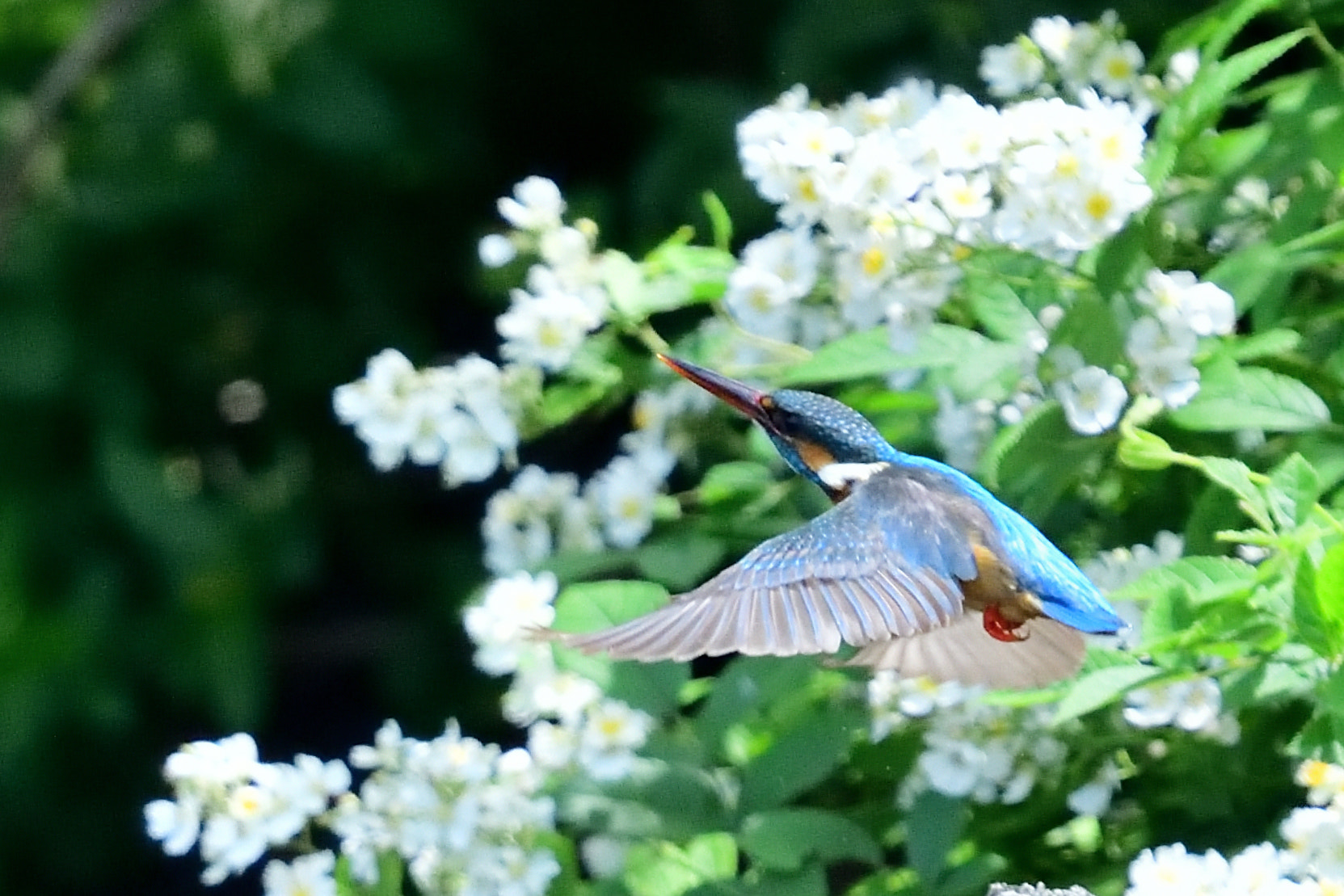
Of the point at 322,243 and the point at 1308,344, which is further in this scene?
the point at 322,243

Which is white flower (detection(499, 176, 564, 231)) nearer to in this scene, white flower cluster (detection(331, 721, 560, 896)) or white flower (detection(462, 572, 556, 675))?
white flower (detection(462, 572, 556, 675))

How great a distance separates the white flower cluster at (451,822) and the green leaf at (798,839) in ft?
0.49

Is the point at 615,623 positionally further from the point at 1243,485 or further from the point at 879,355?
the point at 1243,485

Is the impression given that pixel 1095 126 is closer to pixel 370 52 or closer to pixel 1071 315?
pixel 1071 315

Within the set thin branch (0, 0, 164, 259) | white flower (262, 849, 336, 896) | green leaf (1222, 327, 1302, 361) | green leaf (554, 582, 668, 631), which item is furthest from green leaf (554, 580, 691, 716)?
thin branch (0, 0, 164, 259)

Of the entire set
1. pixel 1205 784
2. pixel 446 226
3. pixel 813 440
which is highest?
pixel 813 440

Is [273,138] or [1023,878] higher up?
[1023,878]

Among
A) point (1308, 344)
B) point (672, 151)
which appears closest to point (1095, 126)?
point (1308, 344)

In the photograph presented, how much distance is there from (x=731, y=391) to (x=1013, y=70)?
353 millimetres

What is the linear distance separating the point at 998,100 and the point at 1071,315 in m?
0.73

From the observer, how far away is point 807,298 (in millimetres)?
1433

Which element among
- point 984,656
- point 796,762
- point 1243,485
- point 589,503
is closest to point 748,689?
point 796,762

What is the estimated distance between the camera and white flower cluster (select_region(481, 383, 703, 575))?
58.4 inches

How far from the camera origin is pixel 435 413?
57.2 inches
